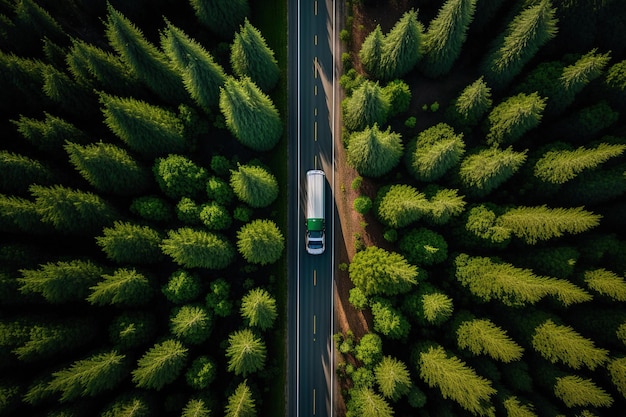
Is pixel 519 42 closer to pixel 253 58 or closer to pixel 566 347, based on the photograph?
pixel 253 58

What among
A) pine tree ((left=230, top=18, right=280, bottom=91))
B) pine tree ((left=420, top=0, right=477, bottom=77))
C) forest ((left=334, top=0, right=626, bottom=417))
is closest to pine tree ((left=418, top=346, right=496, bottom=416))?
forest ((left=334, top=0, right=626, bottom=417))

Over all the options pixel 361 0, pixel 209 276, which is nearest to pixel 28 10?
pixel 209 276

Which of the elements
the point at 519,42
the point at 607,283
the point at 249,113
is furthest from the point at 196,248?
the point at 607,283

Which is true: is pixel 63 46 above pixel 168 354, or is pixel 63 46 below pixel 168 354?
above

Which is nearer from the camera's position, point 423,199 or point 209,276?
point 423,199

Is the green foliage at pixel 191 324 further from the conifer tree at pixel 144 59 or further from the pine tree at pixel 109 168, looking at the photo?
the conifer tree at pixel 144 59

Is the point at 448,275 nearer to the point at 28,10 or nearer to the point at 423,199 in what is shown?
the point at 423,199
